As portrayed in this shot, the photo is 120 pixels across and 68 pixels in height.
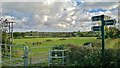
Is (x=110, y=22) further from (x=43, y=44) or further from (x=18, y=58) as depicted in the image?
(x=43, y=44)

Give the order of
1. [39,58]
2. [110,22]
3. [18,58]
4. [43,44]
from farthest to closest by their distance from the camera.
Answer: [43,44] < [39,58] < [18,58] < [110,22]

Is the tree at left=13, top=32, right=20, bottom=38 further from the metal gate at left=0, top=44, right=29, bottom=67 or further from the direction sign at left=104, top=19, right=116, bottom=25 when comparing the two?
the direction sign at left=104, top=19, right=116, bottom=25

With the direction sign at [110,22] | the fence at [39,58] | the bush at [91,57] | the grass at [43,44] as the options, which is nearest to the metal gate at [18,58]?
the grass at [43,44]

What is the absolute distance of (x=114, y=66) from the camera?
25.7 ft

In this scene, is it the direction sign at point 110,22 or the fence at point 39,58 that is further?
the fence at point 39,58

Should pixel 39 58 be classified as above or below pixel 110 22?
below

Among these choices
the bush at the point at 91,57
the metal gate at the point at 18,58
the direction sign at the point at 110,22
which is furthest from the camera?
the metal gate at the point at 18,58

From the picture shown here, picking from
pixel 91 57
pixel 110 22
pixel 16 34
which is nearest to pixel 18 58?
pixel 91 57

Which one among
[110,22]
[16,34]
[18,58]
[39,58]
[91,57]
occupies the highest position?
[110,22]

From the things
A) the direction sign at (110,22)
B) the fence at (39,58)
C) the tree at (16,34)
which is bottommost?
the fence at (39,58)

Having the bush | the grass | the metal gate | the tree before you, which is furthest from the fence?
the tree

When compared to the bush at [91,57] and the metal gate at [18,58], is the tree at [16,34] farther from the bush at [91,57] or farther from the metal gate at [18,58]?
the bush at [91,57]

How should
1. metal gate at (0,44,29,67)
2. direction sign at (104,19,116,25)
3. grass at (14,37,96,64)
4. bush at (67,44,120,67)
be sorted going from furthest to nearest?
1. grass at (14,37,96,64)
2. metal gate at (0,44,29,67)
3. bush at (67,44,120,67)
4. direction sign at (104,19,116,25)

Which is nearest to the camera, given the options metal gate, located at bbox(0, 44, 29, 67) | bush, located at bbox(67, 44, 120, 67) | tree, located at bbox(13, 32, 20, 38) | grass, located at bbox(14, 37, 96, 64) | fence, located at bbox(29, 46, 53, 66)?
bush, located at bbox(67, 44, 120, 67)
